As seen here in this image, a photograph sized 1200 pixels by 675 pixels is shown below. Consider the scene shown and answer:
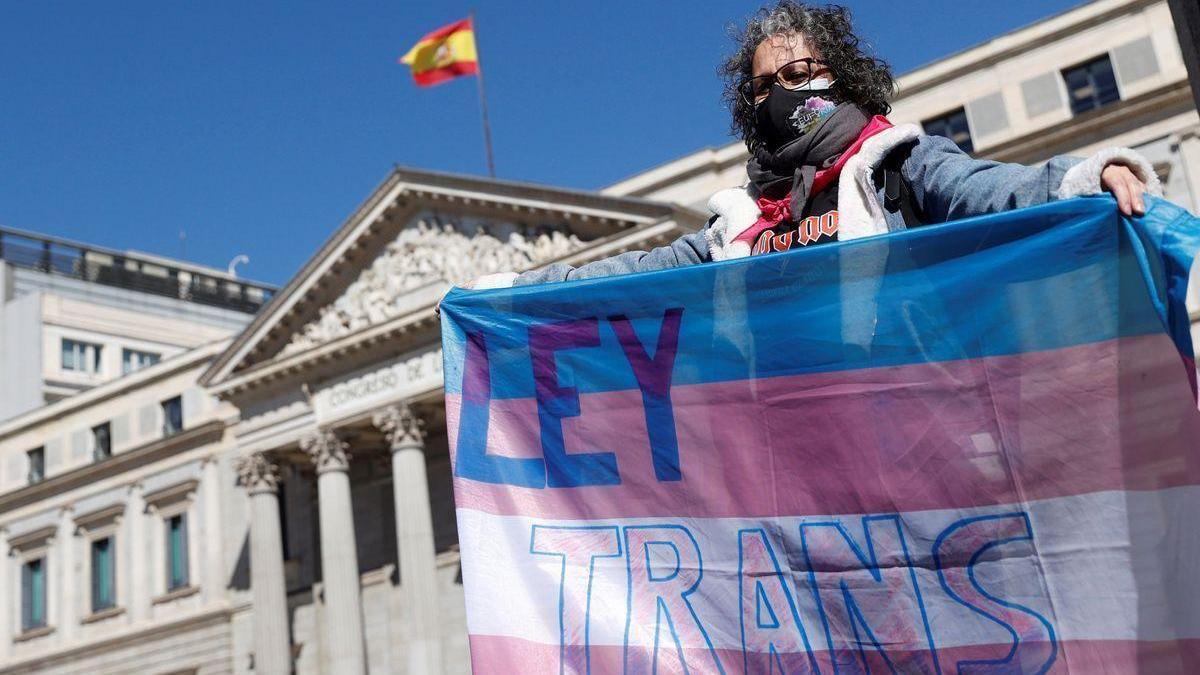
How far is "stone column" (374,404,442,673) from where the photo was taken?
31.5 meters

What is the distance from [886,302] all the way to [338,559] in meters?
31.3

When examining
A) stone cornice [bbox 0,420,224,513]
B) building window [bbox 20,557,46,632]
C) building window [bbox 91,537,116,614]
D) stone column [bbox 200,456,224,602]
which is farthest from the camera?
building window [bbox 20,557,46,632]

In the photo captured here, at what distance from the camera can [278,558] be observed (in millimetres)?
34781

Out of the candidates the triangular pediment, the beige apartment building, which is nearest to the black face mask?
the beige apartment building

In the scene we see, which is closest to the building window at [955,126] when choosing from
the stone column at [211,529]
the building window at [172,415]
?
the stone column at [211,529]

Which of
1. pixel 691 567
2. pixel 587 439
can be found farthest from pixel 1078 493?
pixel 587 439

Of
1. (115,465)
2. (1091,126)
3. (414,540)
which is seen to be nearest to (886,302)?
(1091,126)

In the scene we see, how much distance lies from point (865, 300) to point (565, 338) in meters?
0.90

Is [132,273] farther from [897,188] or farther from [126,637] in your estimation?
[897,188]

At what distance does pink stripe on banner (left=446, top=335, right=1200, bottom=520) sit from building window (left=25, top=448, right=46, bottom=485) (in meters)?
45.3

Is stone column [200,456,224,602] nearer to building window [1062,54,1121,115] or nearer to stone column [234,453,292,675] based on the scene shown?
stone column [234,453,292,675]

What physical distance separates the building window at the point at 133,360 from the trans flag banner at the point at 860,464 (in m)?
57.8

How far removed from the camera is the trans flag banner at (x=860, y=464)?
10.00ft

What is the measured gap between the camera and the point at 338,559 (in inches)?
1316
